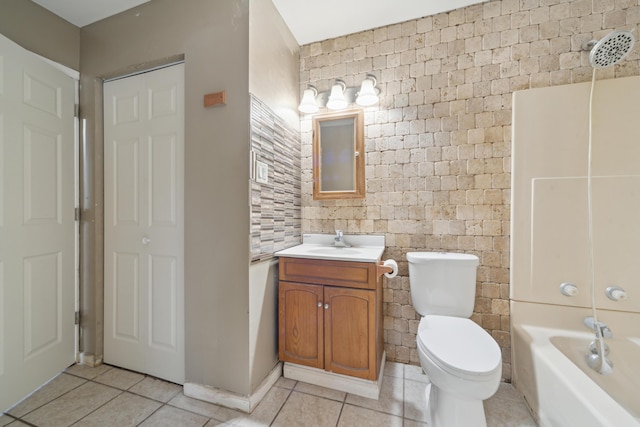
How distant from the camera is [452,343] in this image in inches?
49.4

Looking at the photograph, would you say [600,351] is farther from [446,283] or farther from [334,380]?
[334,380]

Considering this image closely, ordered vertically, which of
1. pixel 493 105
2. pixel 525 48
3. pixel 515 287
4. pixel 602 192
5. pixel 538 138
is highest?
pixel 525 48

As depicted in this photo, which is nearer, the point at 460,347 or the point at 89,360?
the point at 460,347

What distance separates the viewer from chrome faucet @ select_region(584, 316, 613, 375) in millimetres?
1283

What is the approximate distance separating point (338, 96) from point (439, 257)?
1361 mm

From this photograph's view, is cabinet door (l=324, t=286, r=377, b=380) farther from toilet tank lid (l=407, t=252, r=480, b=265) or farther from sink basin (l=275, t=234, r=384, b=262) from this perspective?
toilet tank lid (l=407, t=252, r=480, b=265)

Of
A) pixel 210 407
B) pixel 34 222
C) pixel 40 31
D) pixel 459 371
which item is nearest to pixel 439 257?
pixel 459 371

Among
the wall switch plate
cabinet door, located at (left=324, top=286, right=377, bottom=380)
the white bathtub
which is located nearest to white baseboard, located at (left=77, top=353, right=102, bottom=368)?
cabinet door, located at (left=324, top=286, right=377, bottom=380)

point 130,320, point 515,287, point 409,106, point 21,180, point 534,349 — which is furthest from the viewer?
point 409,106

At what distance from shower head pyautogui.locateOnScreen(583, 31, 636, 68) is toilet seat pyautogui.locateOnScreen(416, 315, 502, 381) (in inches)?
66.2

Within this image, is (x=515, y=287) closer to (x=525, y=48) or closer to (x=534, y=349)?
(x=534, y=349)

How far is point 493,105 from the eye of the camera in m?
1.70

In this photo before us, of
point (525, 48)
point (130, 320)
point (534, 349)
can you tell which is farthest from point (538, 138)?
point (130, 320)

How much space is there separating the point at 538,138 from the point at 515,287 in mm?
971
